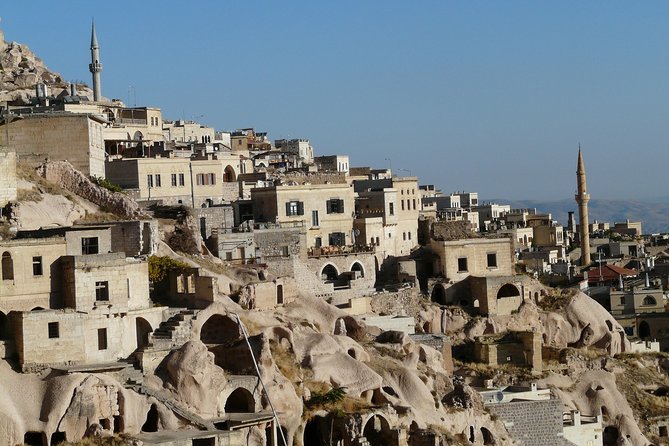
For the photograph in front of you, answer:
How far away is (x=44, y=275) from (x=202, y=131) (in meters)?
50.7

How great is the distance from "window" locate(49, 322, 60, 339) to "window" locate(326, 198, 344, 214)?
25.4 m

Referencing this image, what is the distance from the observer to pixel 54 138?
2415 inches

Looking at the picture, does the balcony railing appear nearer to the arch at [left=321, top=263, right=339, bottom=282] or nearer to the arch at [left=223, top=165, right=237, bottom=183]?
the arch at [left=321, top=263, right=339, bottom=282]

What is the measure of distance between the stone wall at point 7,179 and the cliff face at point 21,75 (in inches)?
838

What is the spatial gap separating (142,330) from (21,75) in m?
41.5

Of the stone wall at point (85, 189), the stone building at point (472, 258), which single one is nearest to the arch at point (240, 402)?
the stone wall at point (85, 189)

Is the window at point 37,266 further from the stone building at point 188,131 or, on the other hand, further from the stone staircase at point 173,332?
the stone building at point 188,131

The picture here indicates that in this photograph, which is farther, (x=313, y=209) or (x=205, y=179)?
(x=313, y=209)

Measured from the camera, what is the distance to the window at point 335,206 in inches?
2835

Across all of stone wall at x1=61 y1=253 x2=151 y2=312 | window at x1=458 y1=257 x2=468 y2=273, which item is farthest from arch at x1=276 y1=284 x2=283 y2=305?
window at x1=458 y1=257 x2=468 y2=273

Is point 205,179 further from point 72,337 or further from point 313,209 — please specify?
point 72,337

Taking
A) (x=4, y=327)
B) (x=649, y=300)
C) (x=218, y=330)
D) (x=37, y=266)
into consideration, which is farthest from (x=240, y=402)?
(x=649, y=300)

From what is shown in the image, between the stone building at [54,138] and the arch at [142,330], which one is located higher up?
the stone building at [54,138]

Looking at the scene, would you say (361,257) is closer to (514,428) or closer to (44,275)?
(514,428)
